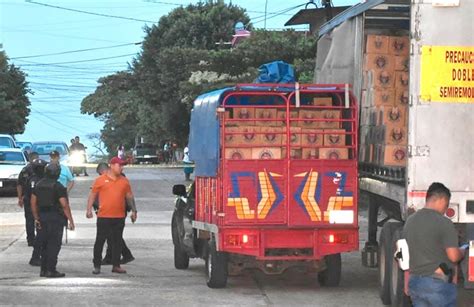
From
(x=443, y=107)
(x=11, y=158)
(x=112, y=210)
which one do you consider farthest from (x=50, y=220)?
(x=11, y=158)

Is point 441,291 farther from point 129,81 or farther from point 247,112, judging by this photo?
point 129,81

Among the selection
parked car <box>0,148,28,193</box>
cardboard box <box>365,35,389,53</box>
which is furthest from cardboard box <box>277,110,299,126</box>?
parked car <box>0,148,28,193</box>

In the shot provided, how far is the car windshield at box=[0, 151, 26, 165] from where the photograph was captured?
95.8ft

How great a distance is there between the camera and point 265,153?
11.3 metres

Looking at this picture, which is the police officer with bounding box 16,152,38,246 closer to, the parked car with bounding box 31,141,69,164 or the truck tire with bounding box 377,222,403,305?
the truck tire with bounding box 377,222,403,305

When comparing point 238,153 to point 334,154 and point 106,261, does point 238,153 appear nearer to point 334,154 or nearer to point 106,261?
point 334,154

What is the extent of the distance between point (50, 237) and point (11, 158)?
57.0 feet

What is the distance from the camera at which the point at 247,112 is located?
1154 centimetres

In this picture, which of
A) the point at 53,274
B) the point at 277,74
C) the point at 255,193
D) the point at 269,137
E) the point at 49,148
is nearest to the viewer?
the point at 255,193

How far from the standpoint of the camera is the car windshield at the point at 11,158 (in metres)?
29.2

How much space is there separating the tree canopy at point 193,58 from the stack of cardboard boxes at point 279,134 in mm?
18764

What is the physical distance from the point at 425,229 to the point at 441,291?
486 mm

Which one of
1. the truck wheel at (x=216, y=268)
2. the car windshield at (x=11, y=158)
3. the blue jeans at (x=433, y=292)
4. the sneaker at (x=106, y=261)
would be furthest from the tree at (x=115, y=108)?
the blue jeans at (x=433, y=292)

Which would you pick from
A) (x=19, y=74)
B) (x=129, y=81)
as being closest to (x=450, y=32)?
(x=19, y=74)
